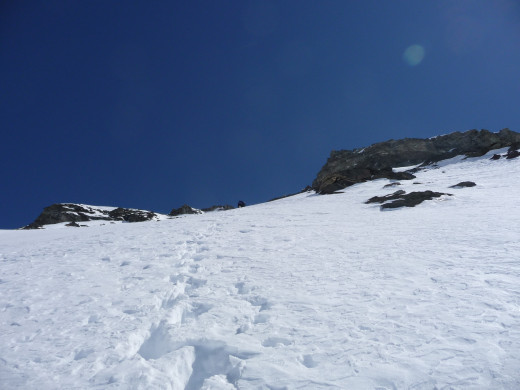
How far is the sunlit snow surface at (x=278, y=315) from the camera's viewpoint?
14.5 feet

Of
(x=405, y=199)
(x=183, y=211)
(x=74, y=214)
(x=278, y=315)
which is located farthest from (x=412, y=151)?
(x=74, y=214)

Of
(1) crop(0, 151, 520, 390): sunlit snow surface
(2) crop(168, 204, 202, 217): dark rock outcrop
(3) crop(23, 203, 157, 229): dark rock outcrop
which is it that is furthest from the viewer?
(2) crop(168, 204, 202, 217): dark rock outcrop

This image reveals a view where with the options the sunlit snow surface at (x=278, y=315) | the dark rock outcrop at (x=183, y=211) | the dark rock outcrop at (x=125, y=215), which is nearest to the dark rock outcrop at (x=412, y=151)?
the dark rock outcrop at (x=183, y=211)

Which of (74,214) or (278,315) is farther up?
(74,214)

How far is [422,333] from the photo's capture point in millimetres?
4918

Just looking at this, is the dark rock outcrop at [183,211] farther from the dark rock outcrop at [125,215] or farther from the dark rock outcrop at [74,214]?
the dark rock outcrop at [74,214]

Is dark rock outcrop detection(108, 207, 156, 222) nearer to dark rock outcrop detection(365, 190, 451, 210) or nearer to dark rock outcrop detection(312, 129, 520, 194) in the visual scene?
dark rock outcrop detection(312, 129, 520, 194)

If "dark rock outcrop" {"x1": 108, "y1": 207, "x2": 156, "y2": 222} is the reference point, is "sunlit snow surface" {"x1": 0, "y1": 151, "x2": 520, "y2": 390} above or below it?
below

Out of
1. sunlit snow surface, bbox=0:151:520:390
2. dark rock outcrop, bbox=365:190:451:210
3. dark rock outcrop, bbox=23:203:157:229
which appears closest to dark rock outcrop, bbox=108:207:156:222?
dark rock outcrop, bbox=23:203:157:229

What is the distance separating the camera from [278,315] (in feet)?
A: 19.7

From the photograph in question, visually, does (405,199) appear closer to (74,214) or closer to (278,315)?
(278,315)

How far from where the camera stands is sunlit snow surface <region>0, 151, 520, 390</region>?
4406 mm

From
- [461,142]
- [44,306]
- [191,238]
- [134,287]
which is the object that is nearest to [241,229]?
[191,238]

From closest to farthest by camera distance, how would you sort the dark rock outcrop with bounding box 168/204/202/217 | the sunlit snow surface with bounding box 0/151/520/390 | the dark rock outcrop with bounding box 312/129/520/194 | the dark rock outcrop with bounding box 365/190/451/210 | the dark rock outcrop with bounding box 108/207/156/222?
the sunlit snow surface with bounding box 0/151/520/390 → the dark rock outcrop with bounding box 365/190/451/210 → the dark rock outcrop with bounding box 108/207/156/222 → the dark rock outcrop with bounding box 312/129/520/194 → the dark rock outcrop with bounding box 168/204/202/217
